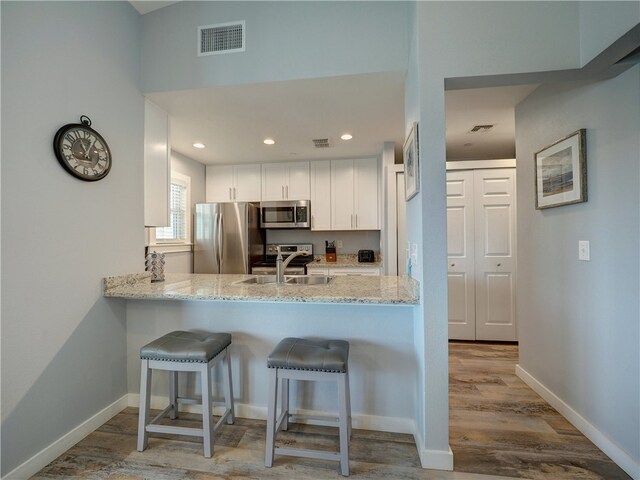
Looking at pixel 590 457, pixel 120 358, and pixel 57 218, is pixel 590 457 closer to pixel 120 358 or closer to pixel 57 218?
pixel 120 358

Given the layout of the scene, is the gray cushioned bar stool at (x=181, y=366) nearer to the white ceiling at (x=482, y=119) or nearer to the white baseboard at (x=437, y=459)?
the white baseboard at (x=437, y=459)

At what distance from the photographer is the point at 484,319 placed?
3.32 m

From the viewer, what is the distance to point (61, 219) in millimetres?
1648

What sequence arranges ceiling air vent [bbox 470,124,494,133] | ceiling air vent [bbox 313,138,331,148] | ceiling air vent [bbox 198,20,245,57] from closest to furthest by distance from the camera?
1. ceiling air vent [bbox 198,20,245,57]
2. ceiling air vent [bbox 470,124,494,133]
3. ceiling air vent [bbox 313,138,331,148]

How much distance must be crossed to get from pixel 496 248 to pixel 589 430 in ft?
6.08

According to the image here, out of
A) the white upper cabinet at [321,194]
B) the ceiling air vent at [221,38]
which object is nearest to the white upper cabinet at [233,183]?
the white upper cabinet at [321,194]

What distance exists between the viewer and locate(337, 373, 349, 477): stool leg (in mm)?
1437

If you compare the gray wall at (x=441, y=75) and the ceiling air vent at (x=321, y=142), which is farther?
the ceiling air vent at (x=321, y=142)

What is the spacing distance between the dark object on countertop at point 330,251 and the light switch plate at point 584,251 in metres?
2.64

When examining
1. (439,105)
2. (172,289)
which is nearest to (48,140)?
(172,289)

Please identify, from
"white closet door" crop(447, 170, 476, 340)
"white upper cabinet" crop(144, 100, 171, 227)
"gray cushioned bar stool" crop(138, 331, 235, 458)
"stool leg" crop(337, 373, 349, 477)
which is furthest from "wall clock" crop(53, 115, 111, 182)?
"white closet door" crop(447, 170, 476, 340)

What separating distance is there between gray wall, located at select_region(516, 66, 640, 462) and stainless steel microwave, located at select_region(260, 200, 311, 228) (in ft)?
7.98

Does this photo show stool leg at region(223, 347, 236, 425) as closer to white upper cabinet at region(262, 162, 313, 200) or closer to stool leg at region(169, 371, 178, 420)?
stool leg at region(169, 371, 178, 420)

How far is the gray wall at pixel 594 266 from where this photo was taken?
4.93ft
